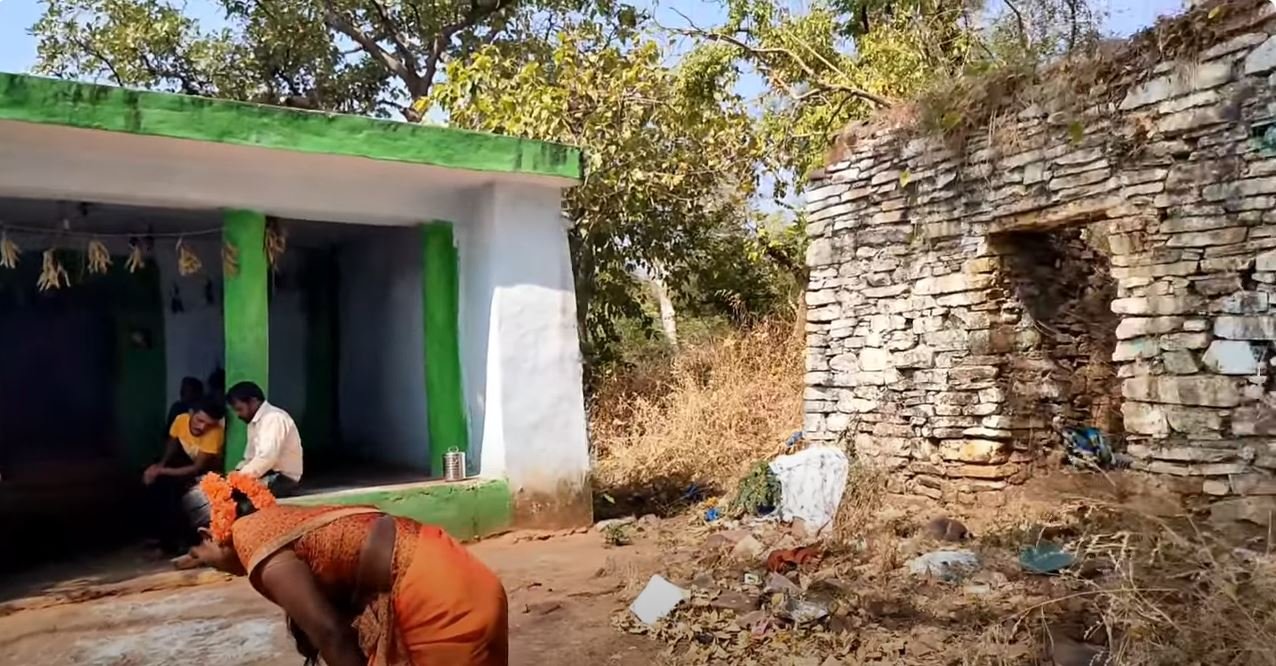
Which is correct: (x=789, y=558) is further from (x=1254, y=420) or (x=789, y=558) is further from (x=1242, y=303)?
(x=1242, y=303)

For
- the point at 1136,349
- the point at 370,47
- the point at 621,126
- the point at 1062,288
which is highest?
the point at 370,47

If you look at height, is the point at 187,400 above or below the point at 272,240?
below

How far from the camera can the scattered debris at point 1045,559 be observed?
5402mm

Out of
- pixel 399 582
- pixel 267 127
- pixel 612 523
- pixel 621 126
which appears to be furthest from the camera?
pixel 621 126

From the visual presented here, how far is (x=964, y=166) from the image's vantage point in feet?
22.8

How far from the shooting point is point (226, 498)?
2557 mm

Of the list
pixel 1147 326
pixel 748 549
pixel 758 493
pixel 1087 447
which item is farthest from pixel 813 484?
pixel 1147 326

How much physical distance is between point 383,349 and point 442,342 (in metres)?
1.42

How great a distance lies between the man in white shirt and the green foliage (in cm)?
321

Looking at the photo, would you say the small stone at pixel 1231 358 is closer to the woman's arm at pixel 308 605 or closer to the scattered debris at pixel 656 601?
the scattered debris at pixel 656 601

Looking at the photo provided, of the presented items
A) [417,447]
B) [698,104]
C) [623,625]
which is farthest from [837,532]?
[698,104]

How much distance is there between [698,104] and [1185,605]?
7.81 m

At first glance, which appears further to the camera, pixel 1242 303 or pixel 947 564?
pixel 947 564

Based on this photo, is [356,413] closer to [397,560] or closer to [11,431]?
[11,431]
